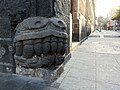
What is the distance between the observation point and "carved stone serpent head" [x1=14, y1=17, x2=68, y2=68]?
1.82 m

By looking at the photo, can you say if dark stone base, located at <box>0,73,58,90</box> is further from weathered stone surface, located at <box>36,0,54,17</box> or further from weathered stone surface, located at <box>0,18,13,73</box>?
weathered stone surface, located at <box>36,0,54,17</box>

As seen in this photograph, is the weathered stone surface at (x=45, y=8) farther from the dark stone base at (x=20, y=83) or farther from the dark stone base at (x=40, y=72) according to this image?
the dark stone base at (x=20, y=83)

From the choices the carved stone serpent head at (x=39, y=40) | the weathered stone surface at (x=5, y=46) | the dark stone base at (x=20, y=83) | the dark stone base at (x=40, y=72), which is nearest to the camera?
the carved stone serpent head at (x=39, y=40)

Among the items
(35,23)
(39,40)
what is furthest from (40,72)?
(35,23)

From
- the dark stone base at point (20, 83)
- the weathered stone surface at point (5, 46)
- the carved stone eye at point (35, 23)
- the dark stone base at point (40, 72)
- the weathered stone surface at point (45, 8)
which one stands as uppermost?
the weathered stone surface at point (45, 8)

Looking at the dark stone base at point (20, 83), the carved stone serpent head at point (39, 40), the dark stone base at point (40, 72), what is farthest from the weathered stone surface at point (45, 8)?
the dark stone base at point (20, 83)

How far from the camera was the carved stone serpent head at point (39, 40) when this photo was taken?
5.97 feet

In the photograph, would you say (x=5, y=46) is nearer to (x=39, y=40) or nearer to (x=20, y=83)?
(x=20, y=83)

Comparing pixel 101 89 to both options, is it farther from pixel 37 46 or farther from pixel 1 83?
pixel 1 83

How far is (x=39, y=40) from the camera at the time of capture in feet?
5.97

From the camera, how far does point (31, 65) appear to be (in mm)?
2006

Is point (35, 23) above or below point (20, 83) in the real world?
above

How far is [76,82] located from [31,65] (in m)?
0.73

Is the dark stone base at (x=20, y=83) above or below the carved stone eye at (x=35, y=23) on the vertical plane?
below
